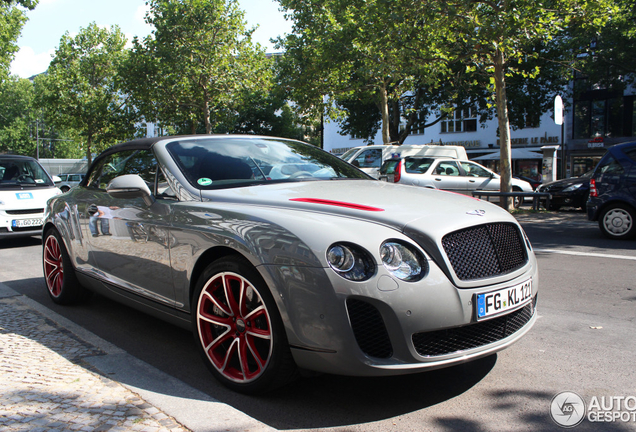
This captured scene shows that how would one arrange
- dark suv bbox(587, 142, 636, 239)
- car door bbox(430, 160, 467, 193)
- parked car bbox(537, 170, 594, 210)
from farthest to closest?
car door bbox(430, 160, 467, 193)
parked car bbox(537, 170, 594, 210)
dark suv bbox(587, 142, 636, 239)

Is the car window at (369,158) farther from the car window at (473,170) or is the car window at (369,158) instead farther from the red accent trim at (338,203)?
the red accent trim at (338,203)

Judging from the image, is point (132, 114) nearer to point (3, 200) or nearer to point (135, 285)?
point (3, 200)

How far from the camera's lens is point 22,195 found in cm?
993

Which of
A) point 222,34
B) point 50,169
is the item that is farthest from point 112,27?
point 50,169

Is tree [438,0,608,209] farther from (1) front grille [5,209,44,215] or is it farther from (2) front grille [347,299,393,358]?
(2) front grille [347,299,393,358]

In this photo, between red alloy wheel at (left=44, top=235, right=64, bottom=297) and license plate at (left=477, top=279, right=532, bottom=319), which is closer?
license plate at (left=477, top=279, right=532, bottom=319)

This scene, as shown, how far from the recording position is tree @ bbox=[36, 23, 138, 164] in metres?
44.6

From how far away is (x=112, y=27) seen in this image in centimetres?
4794

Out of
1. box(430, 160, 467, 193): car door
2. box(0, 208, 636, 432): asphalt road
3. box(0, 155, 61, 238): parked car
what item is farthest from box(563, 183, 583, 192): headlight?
box(0, 155, 61, 238): parked car

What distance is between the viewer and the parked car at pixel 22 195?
31.6 ft

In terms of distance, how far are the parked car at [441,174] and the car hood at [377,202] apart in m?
12.7

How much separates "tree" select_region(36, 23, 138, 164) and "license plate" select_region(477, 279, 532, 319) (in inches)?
1735

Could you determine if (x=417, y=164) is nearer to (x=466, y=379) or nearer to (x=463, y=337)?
(x=466, y=379)

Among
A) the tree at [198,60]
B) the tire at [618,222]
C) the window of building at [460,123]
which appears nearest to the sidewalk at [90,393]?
the tire at [618,222]
